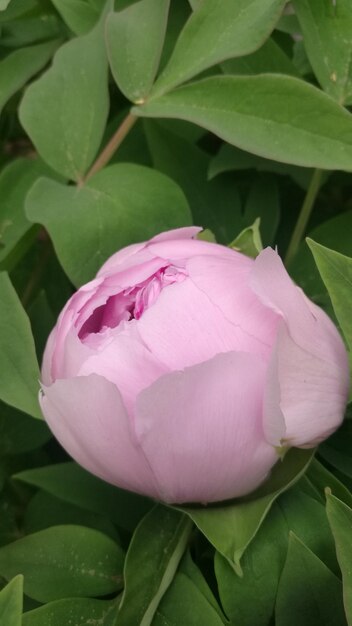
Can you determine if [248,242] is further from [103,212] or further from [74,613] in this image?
[74,613]

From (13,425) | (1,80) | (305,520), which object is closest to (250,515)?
(305,520)

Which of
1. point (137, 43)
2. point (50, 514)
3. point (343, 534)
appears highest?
point (137, 43)

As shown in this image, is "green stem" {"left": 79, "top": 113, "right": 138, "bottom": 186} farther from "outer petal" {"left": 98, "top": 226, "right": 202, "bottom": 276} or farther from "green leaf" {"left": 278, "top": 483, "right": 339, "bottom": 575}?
"green leaf" {"left": 278, "top": 483, "right": 339, "bottom": 575}

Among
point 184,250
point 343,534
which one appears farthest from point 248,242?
point 343,534

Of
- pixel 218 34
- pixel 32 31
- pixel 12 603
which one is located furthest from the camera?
pixel 32 31

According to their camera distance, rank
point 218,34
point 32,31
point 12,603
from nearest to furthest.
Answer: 1. point 12,603
2. point 218,34
3. point 32,31

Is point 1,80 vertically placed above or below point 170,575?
above

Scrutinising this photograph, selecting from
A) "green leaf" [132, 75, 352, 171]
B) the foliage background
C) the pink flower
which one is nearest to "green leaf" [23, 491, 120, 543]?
the foliage background

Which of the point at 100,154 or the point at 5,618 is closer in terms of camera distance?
the point at 5,618

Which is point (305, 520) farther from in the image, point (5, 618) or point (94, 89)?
point (94, 89)
